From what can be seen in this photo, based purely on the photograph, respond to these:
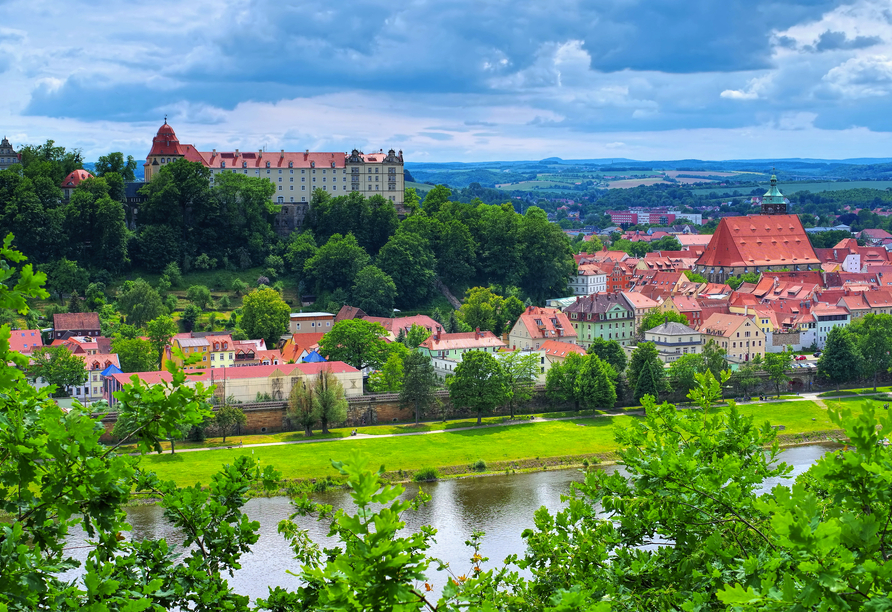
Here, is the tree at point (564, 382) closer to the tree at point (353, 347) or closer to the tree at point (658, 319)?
the tree at point (353, 347)

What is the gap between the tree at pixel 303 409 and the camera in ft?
145

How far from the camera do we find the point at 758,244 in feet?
313

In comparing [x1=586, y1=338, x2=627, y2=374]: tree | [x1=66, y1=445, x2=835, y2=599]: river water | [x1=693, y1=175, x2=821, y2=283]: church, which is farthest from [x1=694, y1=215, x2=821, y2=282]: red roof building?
[x1=66, y1=445, x2=835, y2=599]: river water

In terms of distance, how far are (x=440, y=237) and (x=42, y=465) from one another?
6882cm

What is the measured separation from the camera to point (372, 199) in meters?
Result: 76.1

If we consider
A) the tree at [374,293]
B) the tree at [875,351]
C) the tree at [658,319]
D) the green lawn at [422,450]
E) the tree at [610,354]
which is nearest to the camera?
the green lawn at [422,450]

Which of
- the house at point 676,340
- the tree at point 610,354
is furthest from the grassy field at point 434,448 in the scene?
the house at point 676,340

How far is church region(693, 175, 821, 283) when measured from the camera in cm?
9250

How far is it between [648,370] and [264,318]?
22.2 metres

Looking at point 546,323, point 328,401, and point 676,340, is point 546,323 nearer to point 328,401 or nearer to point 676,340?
point 676,340

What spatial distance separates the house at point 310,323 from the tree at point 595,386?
17808 millimetres

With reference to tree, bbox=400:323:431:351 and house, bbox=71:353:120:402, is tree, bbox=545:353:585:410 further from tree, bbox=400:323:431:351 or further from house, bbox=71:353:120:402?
house, bbox=71:353:120:402

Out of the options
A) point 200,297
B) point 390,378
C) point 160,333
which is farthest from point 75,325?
point 390,378

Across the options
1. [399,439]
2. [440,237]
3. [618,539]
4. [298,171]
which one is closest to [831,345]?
[399,439]
